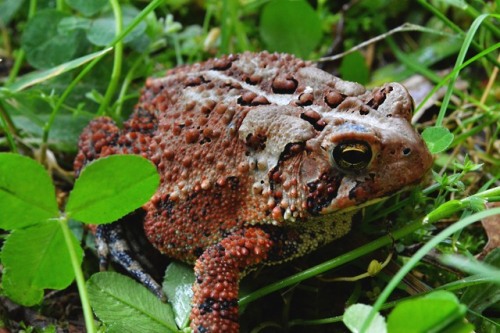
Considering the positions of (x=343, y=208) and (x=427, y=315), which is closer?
(x=427, y=315)

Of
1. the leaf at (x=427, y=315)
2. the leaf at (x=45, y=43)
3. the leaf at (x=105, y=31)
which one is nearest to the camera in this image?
the leaf at (x=427, y=315)

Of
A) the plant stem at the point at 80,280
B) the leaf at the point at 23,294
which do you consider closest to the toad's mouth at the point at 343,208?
the plant stem at the point at 80,280

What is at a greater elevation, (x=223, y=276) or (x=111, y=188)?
(x=111, y=188)

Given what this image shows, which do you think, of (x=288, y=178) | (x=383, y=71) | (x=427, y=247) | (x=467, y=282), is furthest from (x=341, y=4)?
(x=427, y=247)

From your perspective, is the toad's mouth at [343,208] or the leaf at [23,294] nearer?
the toad's mouth at [343,208]

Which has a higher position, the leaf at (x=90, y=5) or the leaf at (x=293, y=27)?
the leaf at (x=90, y=5)

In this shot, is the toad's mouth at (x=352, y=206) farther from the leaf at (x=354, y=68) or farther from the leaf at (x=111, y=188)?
the leaf at (x=354, y=68)

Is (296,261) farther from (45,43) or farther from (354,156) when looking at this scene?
(45,43)

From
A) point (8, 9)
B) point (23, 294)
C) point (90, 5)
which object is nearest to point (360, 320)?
point (23, 294)
